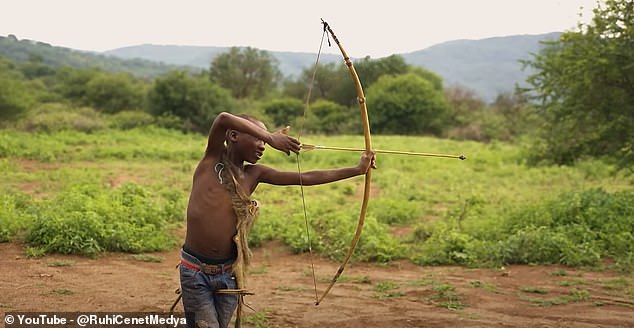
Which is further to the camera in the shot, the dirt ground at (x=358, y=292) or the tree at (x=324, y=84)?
the tree at (x=324, y=84)

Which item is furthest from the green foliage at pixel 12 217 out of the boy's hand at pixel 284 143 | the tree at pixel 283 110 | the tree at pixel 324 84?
the tree at pixel 324 84

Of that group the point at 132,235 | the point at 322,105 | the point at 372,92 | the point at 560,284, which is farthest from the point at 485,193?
the point at 322,105

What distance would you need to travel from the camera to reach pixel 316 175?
12.9 feet

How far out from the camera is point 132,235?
8578 millimetres

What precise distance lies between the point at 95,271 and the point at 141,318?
1.98 meters

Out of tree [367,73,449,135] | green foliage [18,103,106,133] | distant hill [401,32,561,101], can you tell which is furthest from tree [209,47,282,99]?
distant hill [401,32,561,101]

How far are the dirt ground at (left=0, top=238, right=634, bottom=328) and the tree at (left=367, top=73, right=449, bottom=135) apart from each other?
29.2 metres

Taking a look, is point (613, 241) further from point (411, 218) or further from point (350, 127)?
point (350, 127)

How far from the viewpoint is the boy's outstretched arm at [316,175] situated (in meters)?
3.83

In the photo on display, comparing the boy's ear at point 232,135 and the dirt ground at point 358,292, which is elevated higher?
the boy's ear at point 232,135

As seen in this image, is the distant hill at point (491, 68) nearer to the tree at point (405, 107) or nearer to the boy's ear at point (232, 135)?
the tree at point (405, 107)

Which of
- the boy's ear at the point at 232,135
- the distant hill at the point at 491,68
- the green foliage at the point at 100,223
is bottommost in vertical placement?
the green foliage at the point at 100,223

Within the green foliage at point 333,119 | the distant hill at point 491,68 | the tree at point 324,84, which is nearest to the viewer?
the green foliage at point 333,119

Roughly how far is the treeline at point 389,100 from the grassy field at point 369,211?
153 centimetres
